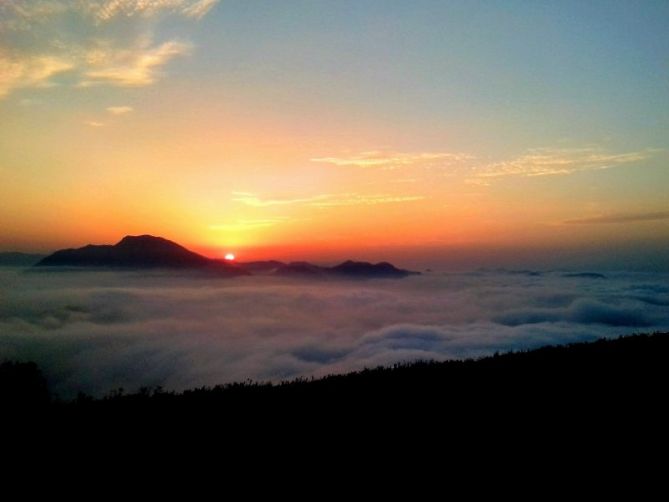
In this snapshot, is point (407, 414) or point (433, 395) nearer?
point (407, 414)

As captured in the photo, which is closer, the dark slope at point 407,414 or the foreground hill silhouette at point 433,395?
the dark slope at point 407,414

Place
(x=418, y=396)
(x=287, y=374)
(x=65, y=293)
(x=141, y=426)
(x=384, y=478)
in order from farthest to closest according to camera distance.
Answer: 1. (x=65, y=293)
2. (x=287, y=374)
3. (x=418, y=396)
4. (x=141, y=426)
5. (x=384, y=478)

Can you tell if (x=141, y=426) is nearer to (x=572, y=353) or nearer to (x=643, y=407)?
(x=643, y=407)

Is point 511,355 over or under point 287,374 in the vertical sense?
over

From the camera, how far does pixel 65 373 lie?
4286 inches

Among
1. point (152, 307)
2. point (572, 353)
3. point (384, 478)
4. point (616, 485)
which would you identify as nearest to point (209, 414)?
point (384, 478)

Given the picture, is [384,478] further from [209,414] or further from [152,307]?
[152,307]

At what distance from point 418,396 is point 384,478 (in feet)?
13.8

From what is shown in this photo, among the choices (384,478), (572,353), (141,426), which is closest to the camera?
(384,478)

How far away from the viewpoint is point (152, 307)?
199250mm

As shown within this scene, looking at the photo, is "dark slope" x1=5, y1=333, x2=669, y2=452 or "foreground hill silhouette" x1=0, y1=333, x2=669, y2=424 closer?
"dark slope" x1=5, y1=333, x2=669, y2=452

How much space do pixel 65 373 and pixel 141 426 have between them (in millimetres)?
121219

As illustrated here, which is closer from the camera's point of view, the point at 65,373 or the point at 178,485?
the point at 178,485

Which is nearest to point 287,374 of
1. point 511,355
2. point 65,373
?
point 65,373
